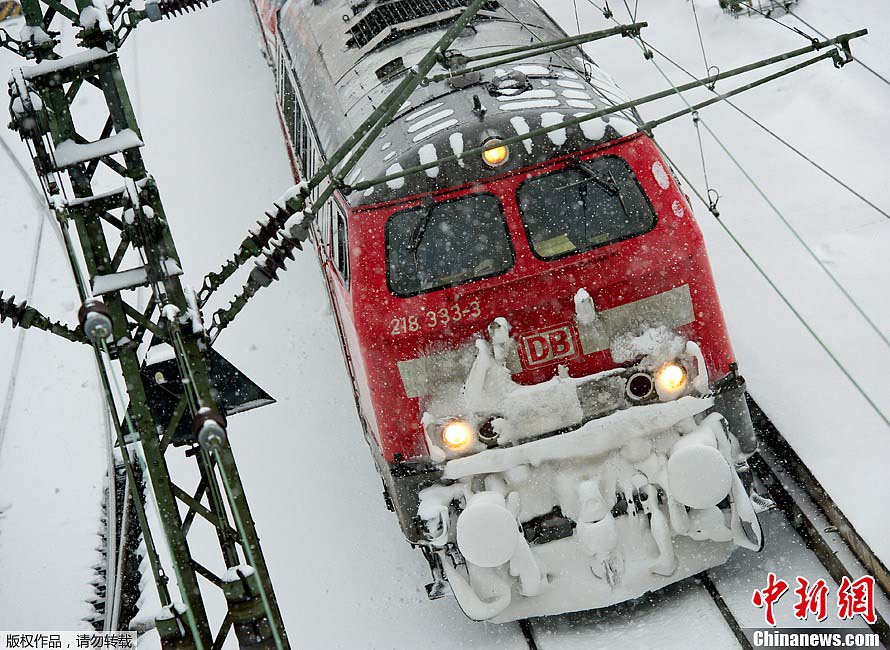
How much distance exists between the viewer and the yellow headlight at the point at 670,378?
24.0 ft

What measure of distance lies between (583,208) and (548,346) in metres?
0.94

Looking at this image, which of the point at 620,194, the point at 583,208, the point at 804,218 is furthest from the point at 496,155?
the point at 804,218

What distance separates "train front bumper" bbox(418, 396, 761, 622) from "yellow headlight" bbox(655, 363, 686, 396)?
3.9 inches

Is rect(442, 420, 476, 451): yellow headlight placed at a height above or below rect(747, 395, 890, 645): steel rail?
above

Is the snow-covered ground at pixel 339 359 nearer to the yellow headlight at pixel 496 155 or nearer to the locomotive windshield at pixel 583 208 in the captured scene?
the locomotive windshield at pixel 583 208

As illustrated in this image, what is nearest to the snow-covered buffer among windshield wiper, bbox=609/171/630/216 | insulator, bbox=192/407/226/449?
windshield wiper, bbox=609/171/630/216

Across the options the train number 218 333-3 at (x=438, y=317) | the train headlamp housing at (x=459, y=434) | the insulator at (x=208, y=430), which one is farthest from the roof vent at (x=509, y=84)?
the insulator at (x=208, y=430)

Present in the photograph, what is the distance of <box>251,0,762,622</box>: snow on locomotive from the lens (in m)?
7.30

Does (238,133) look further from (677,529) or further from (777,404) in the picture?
(677,529)

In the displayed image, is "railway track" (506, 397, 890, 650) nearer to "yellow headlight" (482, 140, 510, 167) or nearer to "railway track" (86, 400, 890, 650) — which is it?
"railway track" (86, 400, 890, 650)

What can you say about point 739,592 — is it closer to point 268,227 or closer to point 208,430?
point 268,227

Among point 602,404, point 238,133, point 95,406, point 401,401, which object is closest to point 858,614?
point 602,404

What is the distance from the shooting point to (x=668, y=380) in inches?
289

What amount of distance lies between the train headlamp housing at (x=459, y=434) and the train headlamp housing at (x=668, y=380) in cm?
119
